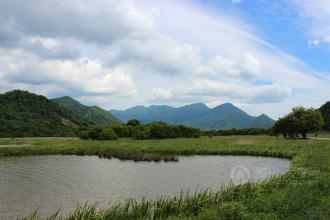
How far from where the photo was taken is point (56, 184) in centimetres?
3444

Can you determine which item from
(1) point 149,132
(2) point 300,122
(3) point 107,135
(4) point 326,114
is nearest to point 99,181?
(2) point 300,122

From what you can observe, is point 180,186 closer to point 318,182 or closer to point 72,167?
point 318,182

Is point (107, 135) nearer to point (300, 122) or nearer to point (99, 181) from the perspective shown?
point (300, 122)

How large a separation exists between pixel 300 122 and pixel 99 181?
6936 centimetres

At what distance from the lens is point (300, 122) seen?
311 feet

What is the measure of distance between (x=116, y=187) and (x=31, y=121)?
170095 millimetres

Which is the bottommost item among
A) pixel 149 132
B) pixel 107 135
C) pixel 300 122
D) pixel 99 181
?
pixel 99 181

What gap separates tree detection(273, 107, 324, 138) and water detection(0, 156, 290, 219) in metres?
47.0

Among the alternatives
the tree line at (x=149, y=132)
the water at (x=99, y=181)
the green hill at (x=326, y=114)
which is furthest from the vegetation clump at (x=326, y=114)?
the water at (x=99, y=181)

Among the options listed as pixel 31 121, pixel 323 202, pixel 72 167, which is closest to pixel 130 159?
pixel 72 167

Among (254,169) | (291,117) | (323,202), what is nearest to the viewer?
(323,202)

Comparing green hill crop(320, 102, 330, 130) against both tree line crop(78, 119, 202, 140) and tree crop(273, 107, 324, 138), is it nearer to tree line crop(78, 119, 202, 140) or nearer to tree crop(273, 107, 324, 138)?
tree crop(273, 107, 324, 138)

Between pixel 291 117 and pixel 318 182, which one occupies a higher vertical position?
pixel 291 117

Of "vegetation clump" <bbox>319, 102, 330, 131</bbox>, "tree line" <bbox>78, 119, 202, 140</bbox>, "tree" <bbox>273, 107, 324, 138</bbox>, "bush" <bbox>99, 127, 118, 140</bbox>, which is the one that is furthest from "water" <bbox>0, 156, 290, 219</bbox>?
"vegetation clump" <bbox>319, 102, 330, 131</bbox>
